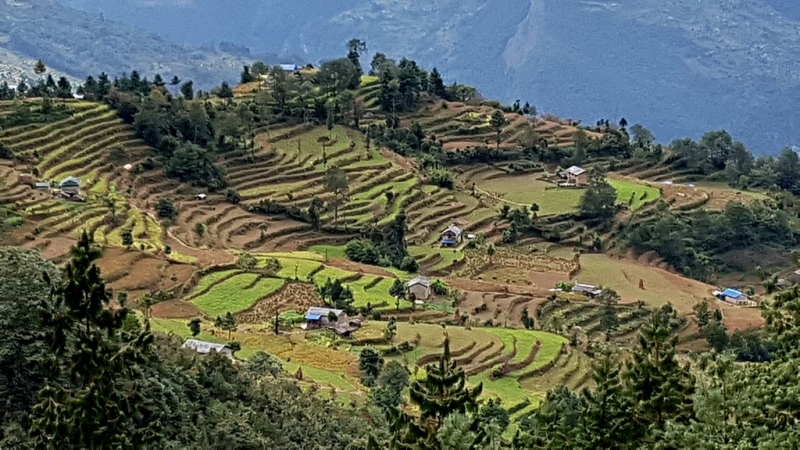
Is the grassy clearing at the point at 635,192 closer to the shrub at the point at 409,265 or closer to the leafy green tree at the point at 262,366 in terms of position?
the shrub at the point at 409,265

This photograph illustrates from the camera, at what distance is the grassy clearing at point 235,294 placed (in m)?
32.8

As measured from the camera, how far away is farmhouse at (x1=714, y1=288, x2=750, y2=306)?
44844 mm

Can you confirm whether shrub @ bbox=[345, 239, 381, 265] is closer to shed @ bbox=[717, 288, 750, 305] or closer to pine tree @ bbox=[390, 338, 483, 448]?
shed @ bbox=[717, 288, 750, 305]

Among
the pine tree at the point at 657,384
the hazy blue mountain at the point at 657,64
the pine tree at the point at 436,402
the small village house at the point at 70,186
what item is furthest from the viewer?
the hazy blue mountain at the point at 657,64

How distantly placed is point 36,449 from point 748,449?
7673 mm

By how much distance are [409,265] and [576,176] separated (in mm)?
19810

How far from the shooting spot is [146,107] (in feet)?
164

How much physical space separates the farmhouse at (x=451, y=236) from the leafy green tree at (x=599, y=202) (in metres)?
9.30

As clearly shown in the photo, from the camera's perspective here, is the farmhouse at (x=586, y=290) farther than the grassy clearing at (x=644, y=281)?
No

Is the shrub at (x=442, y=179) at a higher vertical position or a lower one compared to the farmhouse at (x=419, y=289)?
higher

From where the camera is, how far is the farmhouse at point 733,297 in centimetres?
4484

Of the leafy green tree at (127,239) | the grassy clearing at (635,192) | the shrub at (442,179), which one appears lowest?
the leafy green tree at (127,239)

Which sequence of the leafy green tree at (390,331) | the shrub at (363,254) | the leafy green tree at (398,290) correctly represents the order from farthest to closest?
the shrub at (363,254), the leafy green tree at (398,290), the leafy green tree at (390,331)

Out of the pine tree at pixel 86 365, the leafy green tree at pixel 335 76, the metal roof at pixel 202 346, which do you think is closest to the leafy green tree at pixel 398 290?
the metal roof at pixel 202 346
